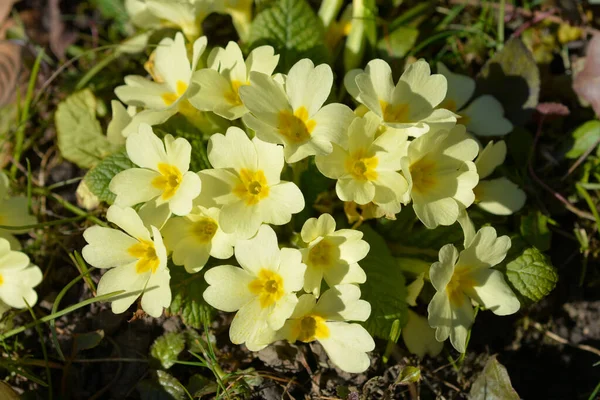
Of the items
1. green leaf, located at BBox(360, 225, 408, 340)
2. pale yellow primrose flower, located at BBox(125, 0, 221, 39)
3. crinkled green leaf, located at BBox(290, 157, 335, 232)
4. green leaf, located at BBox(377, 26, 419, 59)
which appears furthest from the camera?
green leaf, located at BBox(377, 26, 419, 59)

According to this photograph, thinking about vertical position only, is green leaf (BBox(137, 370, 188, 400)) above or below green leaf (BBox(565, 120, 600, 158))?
below

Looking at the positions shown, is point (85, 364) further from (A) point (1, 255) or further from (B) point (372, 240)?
(B) point (372, 240)

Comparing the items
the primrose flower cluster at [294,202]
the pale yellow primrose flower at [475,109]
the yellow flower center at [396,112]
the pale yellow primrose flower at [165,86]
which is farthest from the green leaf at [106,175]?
the pale yellow primrose flower at [475,109]

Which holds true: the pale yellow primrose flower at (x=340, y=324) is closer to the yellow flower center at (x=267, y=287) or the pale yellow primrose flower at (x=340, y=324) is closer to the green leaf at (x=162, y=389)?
the yellow flower center at (x=267, y=287)

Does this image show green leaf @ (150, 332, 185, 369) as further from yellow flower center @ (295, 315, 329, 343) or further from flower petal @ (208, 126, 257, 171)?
flower petal @ (208, 126, 257, 171)

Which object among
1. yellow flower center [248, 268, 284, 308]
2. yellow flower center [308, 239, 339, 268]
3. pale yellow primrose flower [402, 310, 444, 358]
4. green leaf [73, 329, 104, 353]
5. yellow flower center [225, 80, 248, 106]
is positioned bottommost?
green leaf [73, 329, 104, 353]

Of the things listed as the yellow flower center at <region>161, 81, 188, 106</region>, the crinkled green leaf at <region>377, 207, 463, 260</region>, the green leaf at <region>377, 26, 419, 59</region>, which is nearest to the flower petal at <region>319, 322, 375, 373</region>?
the crinkled green leaf at <region>377, 207, 463, 260</region>

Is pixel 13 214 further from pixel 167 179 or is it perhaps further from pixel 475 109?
pixel 475 109
